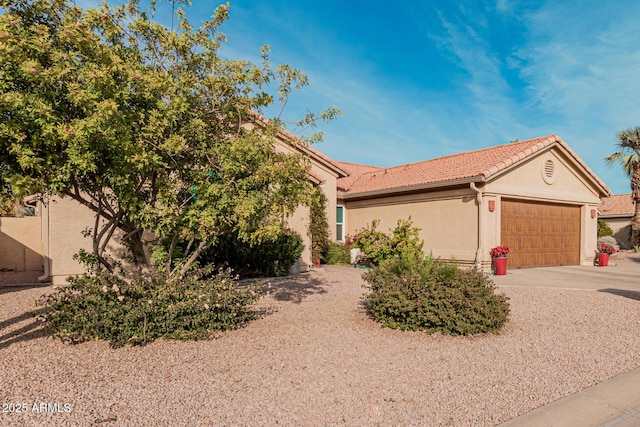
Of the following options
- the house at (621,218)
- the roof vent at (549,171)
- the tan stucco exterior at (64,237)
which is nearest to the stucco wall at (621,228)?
the house at (621,218)

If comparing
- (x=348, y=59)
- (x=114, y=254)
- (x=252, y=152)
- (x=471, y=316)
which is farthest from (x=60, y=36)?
(x=348, y=59)

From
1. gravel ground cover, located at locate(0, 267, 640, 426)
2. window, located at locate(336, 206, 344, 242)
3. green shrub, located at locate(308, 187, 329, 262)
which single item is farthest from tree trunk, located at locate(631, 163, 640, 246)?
gravel ground cover, located at locate(0, 267, 640, 426)

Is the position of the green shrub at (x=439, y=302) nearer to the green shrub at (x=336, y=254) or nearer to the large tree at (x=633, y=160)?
the green shrub at (x=336, y=254)

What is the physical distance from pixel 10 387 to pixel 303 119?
4.99 metres

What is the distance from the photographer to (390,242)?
47.7 ft

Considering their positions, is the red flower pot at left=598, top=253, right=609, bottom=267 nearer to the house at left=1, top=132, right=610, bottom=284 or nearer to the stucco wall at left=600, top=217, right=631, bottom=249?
the house at left=1, top=132, right=610, bottom=284

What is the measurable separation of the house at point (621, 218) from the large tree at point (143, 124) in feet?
104

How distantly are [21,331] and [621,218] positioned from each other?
1403 inches

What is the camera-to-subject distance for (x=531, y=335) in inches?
241

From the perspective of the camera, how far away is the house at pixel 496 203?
1356cm

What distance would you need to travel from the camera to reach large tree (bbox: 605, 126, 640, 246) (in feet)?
72.0

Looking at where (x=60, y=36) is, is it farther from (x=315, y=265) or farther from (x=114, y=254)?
(x=315, y=265)

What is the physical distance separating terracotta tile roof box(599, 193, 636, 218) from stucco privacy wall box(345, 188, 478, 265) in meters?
22.3

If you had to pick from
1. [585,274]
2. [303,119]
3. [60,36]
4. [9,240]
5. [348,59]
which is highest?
[348,59]
